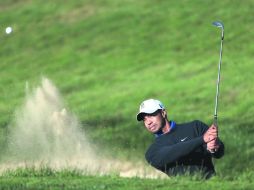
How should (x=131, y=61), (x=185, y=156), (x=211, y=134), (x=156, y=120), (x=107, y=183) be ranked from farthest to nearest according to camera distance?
1. (x=131, y=61)
2. (x=156, y=120)
3. (x=185, y=156)
4. (x=107, y=183)
5. (x=211, y=134)

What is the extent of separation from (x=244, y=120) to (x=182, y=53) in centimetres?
1755

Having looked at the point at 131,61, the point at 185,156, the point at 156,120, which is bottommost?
the point at 185,156

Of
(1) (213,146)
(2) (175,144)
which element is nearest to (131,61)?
(2) (175,144)

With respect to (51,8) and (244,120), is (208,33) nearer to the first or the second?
(51,8)

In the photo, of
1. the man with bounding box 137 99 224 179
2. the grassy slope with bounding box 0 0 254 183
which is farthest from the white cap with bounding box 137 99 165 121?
the grassy slope with bounding box 0 0 254 183

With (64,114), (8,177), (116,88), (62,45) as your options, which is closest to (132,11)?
(62,45)

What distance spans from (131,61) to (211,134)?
38.0 meters

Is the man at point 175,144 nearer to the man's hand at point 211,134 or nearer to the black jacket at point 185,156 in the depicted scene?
the black jacket at point 185,156

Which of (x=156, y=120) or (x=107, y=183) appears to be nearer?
(x=107, y=183)

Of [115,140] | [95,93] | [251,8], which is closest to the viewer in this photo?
[115,140]

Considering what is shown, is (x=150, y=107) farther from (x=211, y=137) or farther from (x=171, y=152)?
(x=211, y=137)

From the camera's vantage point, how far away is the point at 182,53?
166 feet

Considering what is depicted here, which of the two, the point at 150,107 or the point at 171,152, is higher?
the point at 150,107

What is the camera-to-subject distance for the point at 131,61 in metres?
50.6
